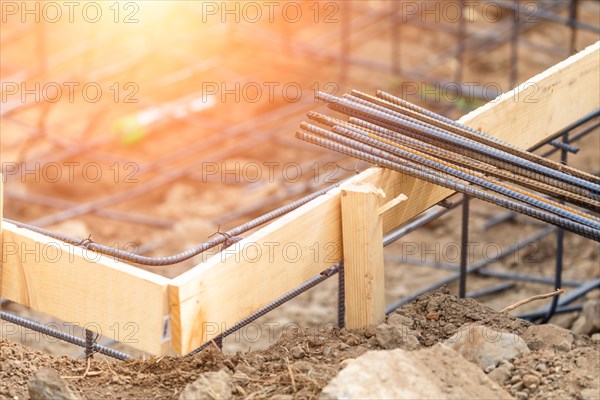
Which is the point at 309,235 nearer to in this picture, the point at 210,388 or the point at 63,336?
the point at 210,388

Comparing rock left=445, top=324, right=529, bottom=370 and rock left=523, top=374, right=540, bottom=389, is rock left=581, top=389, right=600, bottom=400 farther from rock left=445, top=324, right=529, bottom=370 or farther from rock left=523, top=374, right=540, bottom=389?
rock left=445, top=324, right=529, bottom=370

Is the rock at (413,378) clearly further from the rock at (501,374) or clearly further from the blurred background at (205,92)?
the blurred background at (205,92)

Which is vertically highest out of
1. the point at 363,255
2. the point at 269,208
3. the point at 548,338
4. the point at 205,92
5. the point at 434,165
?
the point at 434,165

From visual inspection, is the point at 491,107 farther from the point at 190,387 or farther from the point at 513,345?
the point at 190,387

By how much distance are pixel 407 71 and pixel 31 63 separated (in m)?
3.90

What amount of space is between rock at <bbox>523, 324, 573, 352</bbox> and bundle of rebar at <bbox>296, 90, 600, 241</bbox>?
0.38 meters

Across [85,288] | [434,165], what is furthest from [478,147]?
[85,288]

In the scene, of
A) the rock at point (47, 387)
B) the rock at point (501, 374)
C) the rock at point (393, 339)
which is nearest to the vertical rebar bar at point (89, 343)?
the rock at point (47, 387)

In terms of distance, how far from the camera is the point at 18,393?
4.10m

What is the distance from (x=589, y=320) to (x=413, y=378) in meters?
2.80

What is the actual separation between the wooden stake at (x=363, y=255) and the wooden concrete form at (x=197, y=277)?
0.17ft

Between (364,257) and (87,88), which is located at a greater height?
(364,257)

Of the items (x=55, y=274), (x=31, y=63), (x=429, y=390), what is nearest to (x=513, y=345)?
(x=429, y=390)

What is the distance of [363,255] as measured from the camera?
14.0ft
